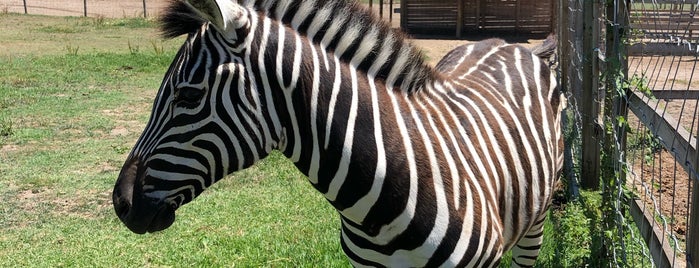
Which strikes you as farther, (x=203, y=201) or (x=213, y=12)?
(x=203, y=201)

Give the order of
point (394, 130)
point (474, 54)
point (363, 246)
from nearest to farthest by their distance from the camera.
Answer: point (394, 130)
point (363, 246)
point (474, 54)

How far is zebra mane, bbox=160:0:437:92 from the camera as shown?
91.5 inches

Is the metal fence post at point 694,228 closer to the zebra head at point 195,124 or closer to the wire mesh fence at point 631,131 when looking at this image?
the wire mesh fence at point 631,131

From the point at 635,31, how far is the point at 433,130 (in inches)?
50.7

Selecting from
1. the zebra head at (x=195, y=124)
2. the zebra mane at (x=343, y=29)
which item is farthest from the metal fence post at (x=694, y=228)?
the zebra head at (x=195, y=124)

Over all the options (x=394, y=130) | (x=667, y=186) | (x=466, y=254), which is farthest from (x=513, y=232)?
(x=667, y=186)

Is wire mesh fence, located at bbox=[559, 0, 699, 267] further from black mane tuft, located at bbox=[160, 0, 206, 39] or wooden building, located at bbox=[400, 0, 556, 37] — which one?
wooden building, located at bbox=[400, 0, 556, 37]

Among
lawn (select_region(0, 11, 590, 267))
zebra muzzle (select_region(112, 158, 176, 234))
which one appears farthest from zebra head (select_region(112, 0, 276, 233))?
lawn (select_region(0, 11, 590, 267))

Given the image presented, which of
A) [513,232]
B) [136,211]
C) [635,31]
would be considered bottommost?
[513,232]

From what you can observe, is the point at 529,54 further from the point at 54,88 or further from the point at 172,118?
the point at 54,88

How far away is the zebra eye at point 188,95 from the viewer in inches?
86.2

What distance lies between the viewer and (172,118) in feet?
7.26

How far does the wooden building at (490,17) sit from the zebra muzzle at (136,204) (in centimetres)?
1841

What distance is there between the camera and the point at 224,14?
2.14 m
